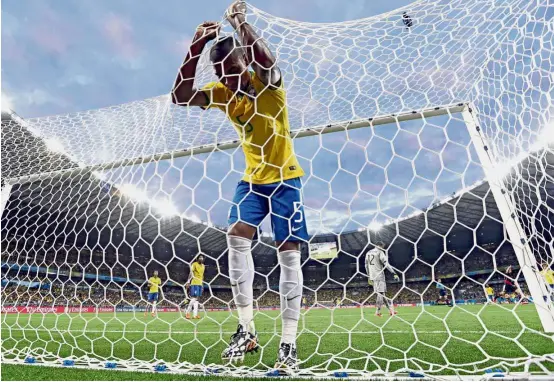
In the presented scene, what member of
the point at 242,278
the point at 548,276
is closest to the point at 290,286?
the point at 242,278

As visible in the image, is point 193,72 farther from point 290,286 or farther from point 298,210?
point 290,286

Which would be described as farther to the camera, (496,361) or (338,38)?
(338,38)

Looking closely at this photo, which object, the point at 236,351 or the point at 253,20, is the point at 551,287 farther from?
the point at 253,20

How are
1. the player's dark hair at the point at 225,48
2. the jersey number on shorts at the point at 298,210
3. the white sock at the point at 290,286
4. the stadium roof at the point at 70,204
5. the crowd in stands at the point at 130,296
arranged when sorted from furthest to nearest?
the stadium roof at the point at 70,204
the crowd in stands at the point at 130,296
the player's dark hair at the point at 225,48
the jersey number on shorts at the point at 298,210
the white sock at the point at 290,286

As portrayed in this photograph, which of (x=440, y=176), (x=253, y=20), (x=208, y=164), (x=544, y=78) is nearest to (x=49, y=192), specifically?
(x=208, y=164)

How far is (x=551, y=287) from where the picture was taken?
2.20 m

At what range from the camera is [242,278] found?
5.55 ft

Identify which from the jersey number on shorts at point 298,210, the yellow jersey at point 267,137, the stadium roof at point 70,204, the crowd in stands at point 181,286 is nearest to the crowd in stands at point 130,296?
the crowd in stands at point 181,286

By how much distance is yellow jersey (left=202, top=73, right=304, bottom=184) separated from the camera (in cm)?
181

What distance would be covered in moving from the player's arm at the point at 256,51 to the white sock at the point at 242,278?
792mm

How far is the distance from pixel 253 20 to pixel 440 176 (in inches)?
62.5

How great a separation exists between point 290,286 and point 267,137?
0.74m

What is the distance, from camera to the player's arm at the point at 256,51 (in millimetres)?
1728

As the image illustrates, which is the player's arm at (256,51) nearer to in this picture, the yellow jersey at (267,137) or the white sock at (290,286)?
the yellow jersey at (267,137)
